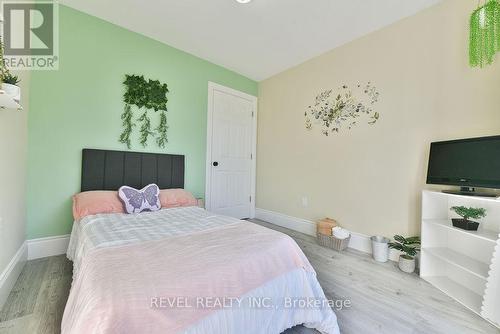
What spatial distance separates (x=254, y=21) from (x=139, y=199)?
226 cm

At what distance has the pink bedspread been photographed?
2.55ft

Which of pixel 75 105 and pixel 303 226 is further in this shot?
pixel 303 226

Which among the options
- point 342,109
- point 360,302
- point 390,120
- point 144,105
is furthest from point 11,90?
point 390,120

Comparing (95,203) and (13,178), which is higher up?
(13,178)

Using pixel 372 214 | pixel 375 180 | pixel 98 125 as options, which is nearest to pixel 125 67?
pixel 98 125

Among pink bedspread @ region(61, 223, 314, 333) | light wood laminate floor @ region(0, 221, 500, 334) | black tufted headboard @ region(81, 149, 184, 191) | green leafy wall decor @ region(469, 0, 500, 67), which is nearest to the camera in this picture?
pink bedspread @ region(61, 223, 314, 333)

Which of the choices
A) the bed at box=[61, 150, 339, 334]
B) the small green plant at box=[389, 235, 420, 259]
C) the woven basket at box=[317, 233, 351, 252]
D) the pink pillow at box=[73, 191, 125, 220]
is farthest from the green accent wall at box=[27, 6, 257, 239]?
the small green plant at box=[389, 235, 420, 259]

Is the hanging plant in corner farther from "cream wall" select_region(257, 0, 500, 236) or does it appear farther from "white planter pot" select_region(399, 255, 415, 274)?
"white planter pot" select_region(399, 255, 415, 274)

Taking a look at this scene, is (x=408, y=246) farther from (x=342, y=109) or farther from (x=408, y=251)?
(x=342, y=109)

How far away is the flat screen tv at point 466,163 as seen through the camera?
1.61 meters

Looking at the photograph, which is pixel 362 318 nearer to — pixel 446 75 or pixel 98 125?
pixel 446 75

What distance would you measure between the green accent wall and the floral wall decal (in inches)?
80.7

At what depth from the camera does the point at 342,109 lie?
2.81m

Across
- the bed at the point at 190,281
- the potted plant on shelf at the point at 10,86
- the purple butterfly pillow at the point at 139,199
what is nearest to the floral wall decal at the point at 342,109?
the bed at the point at 190,281
